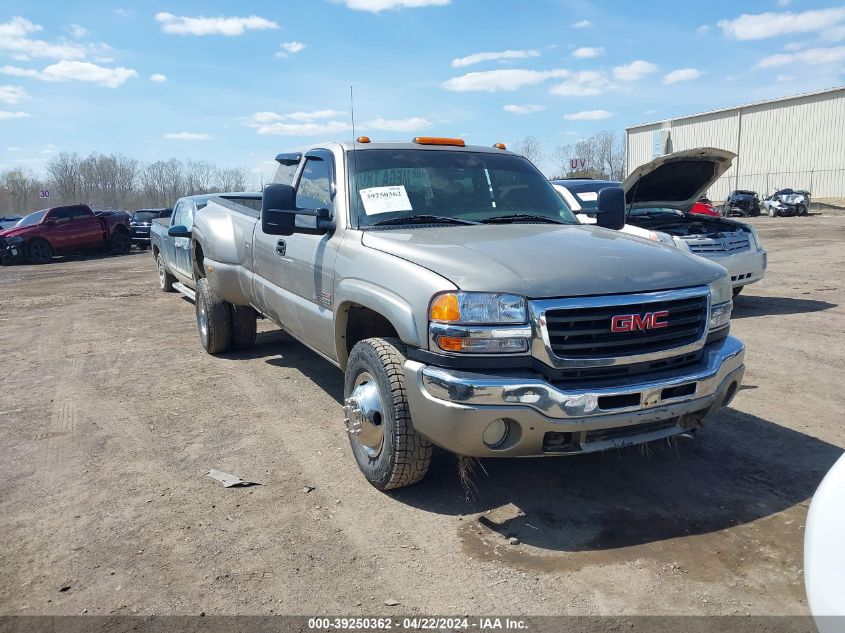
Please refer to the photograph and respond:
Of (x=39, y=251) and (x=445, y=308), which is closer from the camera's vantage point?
(x=445, y=308)

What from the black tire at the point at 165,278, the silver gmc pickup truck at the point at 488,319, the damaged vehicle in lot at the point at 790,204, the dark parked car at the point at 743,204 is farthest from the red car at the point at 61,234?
the damaged vehicle in lot at the point at 790,204

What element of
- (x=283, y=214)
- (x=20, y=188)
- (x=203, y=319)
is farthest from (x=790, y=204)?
(x=20, y=188)

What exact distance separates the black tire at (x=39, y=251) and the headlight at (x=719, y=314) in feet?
75.5

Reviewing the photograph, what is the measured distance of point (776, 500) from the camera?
11.8 ft

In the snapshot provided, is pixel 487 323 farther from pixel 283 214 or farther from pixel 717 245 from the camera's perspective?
pixel 717 245

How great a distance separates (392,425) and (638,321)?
1332 millimetres

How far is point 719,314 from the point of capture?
367cm

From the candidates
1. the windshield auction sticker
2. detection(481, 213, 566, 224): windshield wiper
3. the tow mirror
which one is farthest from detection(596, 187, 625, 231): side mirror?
the tow mirror

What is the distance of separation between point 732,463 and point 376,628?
8.22 ft

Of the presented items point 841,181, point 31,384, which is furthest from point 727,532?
point 841,181

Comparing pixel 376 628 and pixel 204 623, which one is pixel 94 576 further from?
pixel 376 628

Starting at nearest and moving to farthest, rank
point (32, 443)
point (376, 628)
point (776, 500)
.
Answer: point (376, 628), point (776, 500), point (32, 443)

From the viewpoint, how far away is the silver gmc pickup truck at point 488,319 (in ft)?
10.3

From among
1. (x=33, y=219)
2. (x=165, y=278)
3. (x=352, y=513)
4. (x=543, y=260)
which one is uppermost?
(x=543, y=260)
